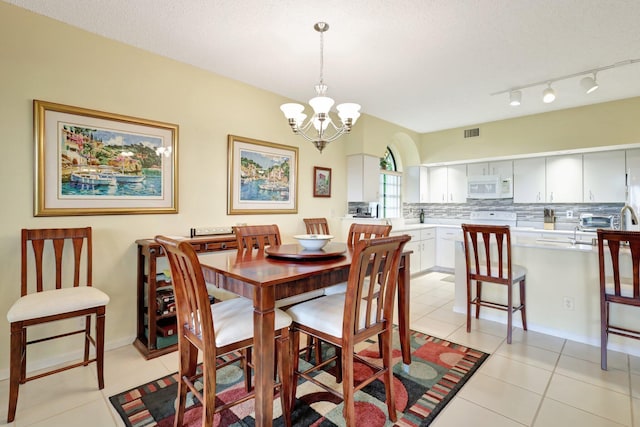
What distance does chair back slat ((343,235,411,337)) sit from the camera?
1529 millimetres

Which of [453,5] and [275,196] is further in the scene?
[275,196]

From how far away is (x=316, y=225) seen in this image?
4289 mm

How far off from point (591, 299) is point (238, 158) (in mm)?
3656

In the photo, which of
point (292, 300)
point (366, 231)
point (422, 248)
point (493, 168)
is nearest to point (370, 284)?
point (292, 300)

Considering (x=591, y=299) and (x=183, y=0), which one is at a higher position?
(x=183, y=0)

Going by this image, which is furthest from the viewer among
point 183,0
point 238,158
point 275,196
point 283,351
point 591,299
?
point 275,196

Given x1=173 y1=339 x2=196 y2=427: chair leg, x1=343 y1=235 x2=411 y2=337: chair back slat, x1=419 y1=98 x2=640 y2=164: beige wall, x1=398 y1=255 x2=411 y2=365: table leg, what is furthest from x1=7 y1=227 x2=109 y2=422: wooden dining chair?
x1=419 y1=98 x2=640 y2=164: beige wall

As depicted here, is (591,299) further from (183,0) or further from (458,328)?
(183,0)

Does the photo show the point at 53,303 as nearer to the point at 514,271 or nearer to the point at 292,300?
the point at 292,300

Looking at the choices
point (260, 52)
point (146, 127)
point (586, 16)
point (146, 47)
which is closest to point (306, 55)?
point (260, 52)

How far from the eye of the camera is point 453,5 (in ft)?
7.28

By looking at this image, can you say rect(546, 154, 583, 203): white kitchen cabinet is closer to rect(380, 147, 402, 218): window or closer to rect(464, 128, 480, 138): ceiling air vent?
rect(464, 128, 480, 138): ceiling air vent

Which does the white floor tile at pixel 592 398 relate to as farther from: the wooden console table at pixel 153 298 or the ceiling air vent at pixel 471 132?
the ceiling air vent at pixel 471 132

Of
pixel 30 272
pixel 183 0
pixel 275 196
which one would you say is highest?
pixel 183 0
